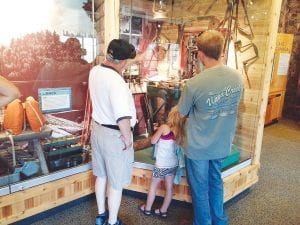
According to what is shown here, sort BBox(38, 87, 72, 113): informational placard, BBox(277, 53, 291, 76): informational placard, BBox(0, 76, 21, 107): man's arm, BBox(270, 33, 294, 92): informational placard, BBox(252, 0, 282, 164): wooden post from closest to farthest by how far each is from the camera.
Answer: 1. BBox(0, 76, 21, 107): man's arm
2. BBox(38, 87, 72, 113): informational placard
3. BBox(252, 0, 282, 164): wooden post
4. BBox(270, 33, 294, 92): informational placard
5. BBox(277, 53, 291, 76): informational placard

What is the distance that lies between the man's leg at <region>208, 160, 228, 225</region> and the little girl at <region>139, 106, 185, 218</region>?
1.06ft

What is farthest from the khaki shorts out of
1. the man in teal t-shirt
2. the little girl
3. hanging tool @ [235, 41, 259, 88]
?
hanging tool @ [235, 41, 259, 88]

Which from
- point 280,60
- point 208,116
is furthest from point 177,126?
point 280,60

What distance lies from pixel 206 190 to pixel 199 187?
7 centimetres

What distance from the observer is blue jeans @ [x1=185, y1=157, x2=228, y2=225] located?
2047mm

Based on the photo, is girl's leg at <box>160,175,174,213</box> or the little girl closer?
the little girl

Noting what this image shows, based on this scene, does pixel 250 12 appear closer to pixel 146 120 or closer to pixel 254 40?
pixel 254 40

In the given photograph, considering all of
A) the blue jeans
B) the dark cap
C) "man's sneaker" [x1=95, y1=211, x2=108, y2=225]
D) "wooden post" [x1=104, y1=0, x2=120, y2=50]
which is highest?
"wooden post" [x1=104, y1=0, x2=120, y2=50]

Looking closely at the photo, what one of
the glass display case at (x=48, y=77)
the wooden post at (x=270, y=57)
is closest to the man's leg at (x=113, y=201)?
the glass display case at (x=48, y=77)

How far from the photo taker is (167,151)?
2375mm

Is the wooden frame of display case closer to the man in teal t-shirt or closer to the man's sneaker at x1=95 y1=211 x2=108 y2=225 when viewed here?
the man's sneaker at x1=95 y1=211 x2=108 y2=225

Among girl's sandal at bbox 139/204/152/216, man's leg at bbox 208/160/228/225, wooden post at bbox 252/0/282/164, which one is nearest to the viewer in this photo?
man's leg at bbox 208/160/228/225

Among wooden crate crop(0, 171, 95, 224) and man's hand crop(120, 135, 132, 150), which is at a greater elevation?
man's hand crop(120, 135, 132, 150)

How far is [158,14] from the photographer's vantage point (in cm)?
315
